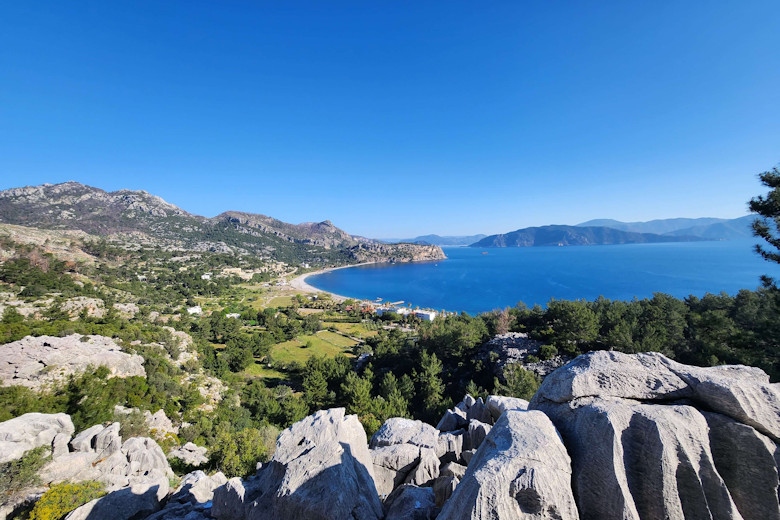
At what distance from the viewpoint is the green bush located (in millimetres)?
10734

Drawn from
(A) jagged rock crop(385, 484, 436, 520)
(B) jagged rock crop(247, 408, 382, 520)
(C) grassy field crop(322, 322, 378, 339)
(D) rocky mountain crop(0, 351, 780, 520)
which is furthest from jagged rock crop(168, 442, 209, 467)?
(C) grassy field crop(322, 322, 378, 339)

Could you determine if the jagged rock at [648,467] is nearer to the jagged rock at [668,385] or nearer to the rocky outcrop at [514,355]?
the jagged rock at [668,385]

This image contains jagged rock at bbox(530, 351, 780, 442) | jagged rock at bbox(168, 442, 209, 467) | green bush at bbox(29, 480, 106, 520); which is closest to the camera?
jagged rock at bbox(530, 351, 780, 442)

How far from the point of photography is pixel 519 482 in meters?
5.59

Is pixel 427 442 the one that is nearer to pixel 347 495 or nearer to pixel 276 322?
pixel 347 495

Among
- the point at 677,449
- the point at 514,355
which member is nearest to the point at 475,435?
the point at 677,449

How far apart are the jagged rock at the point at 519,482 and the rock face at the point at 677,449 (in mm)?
684

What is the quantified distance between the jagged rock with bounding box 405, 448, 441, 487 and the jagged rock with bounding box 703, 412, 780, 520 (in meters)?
8.68

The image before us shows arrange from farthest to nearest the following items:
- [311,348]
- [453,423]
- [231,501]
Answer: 1. [311,348]
2. [453,423]
3. [231,501]

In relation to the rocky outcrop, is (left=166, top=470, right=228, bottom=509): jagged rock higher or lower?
higher

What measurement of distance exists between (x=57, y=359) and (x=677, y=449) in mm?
42566

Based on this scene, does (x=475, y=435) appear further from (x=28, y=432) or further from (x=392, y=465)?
(x=28, y=432)

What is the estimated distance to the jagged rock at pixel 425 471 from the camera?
37.6 ft

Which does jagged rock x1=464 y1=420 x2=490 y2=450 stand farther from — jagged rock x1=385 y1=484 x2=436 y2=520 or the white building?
the white building
